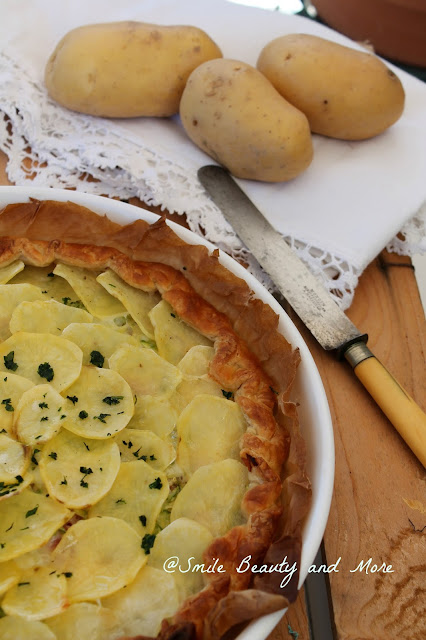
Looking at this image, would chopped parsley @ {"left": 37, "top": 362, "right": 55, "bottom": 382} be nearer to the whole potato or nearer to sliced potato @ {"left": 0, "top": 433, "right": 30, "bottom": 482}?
sliced potato @ {"left": 0, "top": 433, "right": 30, "bottom": 482}

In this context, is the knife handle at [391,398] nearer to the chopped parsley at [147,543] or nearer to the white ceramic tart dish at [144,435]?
the white ceramic tart dish at [144,435]

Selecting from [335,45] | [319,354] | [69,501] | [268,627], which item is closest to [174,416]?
[69,501]

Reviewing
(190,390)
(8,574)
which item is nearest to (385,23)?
(190,390)

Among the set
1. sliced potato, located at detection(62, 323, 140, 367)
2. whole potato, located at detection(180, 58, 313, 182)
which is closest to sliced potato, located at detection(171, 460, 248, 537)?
sliced potato, located at detection(62, 323, 140, 367)

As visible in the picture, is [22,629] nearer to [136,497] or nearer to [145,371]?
[136,497]

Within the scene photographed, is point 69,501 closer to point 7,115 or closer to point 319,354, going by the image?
point 319,354

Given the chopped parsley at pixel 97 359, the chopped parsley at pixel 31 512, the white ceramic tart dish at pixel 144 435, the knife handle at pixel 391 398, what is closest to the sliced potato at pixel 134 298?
the white ceramic tart dish at pixel 144 435
